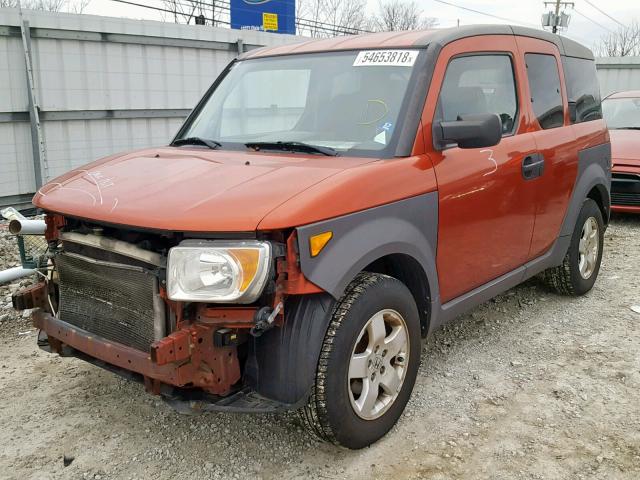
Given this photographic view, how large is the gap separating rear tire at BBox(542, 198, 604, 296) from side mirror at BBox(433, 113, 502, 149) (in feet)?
6.31

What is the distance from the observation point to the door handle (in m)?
3.75

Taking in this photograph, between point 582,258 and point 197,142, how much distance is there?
318cm

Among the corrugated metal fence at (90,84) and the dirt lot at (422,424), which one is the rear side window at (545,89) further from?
the corrugated metal fence at (90,84)

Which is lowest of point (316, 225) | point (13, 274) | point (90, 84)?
point (13, 274)

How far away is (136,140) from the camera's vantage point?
27.4ft

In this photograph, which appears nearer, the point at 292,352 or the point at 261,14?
the point at 292,352

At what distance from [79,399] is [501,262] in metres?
2.59

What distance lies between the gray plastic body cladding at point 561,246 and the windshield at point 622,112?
4.22 metres

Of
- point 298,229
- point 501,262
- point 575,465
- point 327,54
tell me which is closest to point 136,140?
point 327,54

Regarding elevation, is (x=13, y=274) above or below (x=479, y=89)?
below

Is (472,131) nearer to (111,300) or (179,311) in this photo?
(179,311)

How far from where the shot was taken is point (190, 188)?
2568mm

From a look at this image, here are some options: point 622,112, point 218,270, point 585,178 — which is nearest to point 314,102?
point 218,270

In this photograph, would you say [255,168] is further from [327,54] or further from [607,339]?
[607,339]
